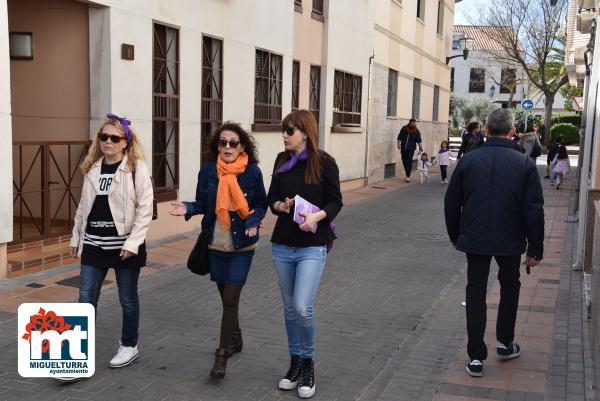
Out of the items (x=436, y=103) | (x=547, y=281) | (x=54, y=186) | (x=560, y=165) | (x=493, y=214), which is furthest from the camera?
(x=436, y=103)

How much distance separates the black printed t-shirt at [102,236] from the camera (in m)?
4.72

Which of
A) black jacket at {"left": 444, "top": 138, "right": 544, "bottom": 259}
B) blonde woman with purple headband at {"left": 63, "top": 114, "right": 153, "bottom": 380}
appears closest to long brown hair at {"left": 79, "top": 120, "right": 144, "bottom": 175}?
blonde woman with purple headband at {"left": 63, "top": 114, "right": 153, "bottom": 380}

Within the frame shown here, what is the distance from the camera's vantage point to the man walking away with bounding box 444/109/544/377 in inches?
188

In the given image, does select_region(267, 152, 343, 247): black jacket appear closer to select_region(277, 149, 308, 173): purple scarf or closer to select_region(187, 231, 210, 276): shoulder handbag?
select_region(277, 149, 308, 173): purple scarf

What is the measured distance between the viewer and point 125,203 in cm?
473

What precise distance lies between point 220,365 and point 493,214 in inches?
82.1

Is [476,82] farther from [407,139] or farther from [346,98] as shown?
[346,98]

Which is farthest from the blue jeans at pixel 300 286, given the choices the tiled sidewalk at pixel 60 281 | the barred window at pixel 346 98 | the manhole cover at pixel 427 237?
the barred window at pixel 346 98

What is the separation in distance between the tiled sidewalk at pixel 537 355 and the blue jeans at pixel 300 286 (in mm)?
943

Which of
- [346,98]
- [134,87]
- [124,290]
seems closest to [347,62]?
[346,98]

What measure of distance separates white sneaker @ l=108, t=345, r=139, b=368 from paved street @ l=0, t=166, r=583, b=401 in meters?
0.05

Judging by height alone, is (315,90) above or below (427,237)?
above

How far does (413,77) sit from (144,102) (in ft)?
51.2

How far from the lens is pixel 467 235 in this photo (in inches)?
193
